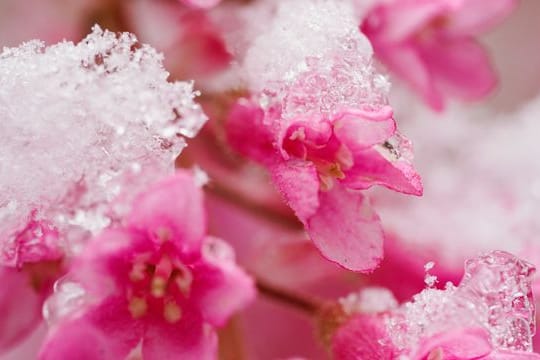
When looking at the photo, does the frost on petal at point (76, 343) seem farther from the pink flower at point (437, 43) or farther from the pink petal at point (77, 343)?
the pink flower at point (437, 43)

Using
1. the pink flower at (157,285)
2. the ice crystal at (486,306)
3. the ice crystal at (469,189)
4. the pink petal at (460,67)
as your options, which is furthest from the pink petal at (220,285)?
the pink petal at (460,67)

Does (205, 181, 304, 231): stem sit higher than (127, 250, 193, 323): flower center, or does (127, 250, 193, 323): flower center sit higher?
(205, 181, 304, 231): stem

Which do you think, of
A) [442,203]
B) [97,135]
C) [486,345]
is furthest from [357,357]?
[442,203]

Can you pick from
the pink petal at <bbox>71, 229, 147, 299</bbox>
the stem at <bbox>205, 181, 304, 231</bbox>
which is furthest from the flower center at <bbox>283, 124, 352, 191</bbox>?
the stem at <bbox>205, 181, 304, 231</bbox>

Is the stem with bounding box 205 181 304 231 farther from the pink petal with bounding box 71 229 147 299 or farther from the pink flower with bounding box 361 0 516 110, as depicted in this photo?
the pink petal with bounding box 71 229 147 299

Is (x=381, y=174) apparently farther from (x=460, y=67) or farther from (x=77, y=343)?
(x=460, y=67)

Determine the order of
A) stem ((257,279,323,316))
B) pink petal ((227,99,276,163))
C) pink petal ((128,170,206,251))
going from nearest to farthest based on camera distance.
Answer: pink petal ((128,170,206,251))
pink petal ((227,99,276,163))
stem ((257,279,323,316))
